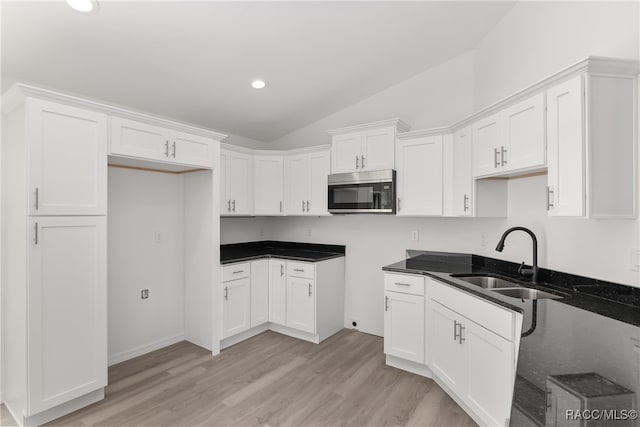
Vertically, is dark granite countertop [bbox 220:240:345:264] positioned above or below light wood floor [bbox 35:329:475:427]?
above

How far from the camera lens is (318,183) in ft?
12.2

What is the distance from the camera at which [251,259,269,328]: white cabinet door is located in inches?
141

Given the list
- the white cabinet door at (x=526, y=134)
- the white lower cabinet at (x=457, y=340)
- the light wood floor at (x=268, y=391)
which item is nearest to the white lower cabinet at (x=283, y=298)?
the light wood floor at (x=268, y=391)

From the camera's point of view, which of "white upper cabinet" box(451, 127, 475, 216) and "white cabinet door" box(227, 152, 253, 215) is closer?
"white upper cabinet" box(451, 127, 475, 216)

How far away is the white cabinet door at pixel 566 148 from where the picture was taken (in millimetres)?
1622

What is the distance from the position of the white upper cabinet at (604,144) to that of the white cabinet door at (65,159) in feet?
10.3

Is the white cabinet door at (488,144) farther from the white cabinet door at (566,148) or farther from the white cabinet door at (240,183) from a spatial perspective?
the white cabinet door at (240,183)

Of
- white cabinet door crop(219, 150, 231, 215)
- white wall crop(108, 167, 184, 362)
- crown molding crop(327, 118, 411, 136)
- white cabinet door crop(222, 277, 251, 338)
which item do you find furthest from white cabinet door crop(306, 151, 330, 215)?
white wall crop(108, 167, 184, 362)

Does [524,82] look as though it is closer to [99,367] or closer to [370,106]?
[370,106]

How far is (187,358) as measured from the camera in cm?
309

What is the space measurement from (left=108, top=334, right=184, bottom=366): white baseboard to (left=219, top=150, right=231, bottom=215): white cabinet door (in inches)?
60.0

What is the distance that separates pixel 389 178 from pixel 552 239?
1453 millimetres

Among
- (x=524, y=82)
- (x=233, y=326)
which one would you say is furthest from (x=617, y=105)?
(x=233, y=326)

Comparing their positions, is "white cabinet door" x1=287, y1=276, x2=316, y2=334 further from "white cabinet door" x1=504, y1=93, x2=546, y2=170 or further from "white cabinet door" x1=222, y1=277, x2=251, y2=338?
"white cabinet door" x1=504, y1=93, x2=546, y2=170
